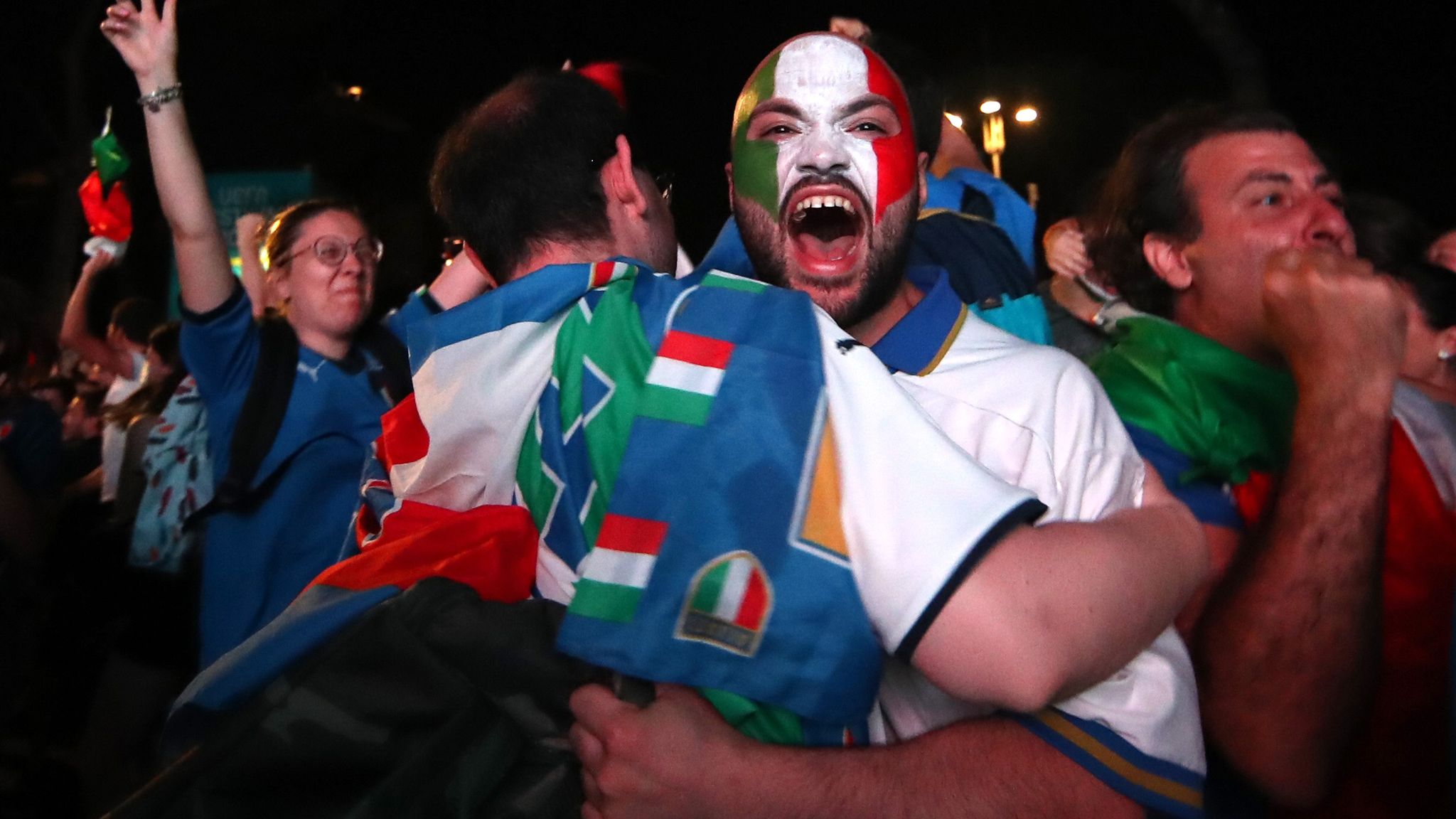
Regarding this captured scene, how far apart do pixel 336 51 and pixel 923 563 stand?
15940 mm

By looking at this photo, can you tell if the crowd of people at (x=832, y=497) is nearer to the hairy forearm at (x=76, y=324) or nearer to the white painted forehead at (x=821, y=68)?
the white painted forehead at (x=821, y=68)

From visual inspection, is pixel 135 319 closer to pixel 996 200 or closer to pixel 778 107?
pixel 996 200

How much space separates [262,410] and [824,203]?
5.37 ft

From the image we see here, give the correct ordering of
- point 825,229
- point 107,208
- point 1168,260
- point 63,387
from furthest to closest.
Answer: point 63,387
point 107,208
point 1168,260
point 825,229

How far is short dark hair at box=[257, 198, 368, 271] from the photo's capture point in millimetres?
3137

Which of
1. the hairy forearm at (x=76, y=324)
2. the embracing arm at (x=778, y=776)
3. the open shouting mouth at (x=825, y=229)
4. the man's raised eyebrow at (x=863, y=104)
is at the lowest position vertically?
the hairy forearm at (x=76, y=324)

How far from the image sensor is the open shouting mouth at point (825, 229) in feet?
6.48

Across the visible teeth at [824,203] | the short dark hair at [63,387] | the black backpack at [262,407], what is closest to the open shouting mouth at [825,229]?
the visible teeth at [824,203]

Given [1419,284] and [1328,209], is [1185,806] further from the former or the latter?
[1419,284]

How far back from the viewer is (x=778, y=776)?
1234mm

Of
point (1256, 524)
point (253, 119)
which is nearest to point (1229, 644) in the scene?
point (1256, 524)

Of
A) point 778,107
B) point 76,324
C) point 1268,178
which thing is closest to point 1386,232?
point 1268,178

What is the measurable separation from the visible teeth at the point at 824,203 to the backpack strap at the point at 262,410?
155cm

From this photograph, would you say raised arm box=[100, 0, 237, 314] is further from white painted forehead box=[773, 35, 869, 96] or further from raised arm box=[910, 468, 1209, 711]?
raised arm box=[910, 468, 1209, 711]
